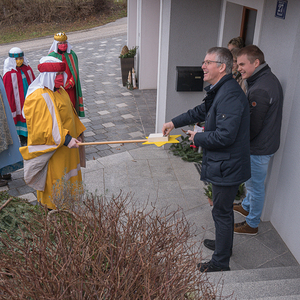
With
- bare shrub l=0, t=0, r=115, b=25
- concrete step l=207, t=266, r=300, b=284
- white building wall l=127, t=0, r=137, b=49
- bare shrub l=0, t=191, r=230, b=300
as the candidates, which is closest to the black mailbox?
concrete step l=207, t=266, r=300, b=284

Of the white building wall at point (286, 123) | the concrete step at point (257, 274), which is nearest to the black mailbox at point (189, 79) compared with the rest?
the white building wall at point (286, 123)

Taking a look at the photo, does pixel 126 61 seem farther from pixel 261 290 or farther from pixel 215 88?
pixel 261 290

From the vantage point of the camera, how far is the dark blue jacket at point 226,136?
3096 mm

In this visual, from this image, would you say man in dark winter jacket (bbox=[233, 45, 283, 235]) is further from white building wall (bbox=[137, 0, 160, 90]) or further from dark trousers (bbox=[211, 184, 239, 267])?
→ white building wall (bbox=[137, 0, 160, 90])

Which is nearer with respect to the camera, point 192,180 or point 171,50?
point 192,180

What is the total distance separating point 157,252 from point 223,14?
494cm

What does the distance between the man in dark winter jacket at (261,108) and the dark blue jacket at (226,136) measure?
0.54m

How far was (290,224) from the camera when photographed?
12.9 ft

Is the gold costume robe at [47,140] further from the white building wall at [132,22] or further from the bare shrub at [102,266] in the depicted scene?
the white building wall at [132,22]

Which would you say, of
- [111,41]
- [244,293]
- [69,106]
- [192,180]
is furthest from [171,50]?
[111,41]

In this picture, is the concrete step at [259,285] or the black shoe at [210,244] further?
the black shoe at [210,244]

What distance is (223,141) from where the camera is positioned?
3117 millimetres

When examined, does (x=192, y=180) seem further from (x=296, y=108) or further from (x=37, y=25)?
(x=37, y=25)

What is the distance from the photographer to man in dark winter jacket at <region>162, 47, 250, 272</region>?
311cm
